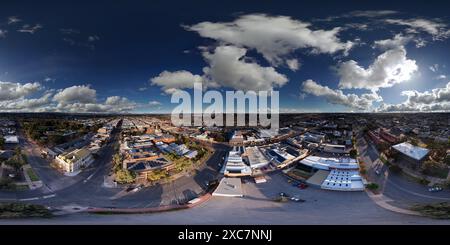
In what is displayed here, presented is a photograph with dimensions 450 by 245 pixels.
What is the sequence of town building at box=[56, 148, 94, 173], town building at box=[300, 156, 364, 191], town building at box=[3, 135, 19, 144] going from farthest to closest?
town building at box=[3, 135, 19, 144]
town building at box=[56, 148, 94, 173]
town building at box=[300, 156, 364, 191]

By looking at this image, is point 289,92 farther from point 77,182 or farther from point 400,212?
point 77,182

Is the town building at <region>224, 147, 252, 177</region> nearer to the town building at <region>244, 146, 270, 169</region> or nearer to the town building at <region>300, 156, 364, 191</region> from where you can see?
the town building at <region>244, 146, 270, 169</region>

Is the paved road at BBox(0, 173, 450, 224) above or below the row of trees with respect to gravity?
below

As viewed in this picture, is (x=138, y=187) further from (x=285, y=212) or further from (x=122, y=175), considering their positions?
(x=285, y=212)

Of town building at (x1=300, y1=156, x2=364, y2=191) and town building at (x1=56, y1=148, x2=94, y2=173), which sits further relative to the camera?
town building at (x1=56, y1=148, x2=94, y2=173)

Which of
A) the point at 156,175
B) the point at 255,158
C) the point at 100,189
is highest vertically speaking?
the point at 255,158

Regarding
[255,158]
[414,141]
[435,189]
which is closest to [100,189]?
[255,158]

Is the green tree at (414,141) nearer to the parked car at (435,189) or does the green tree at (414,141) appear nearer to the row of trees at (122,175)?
the parked car at (435,189)

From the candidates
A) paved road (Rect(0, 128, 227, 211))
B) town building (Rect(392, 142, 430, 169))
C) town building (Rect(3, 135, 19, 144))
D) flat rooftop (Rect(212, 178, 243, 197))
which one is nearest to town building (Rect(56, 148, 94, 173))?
paved road (Rect(0, 128, 227, 211))
